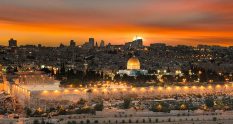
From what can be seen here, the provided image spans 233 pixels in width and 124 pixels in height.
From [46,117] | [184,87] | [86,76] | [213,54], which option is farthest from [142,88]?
[213,54]

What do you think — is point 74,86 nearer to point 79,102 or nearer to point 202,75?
point 79,102

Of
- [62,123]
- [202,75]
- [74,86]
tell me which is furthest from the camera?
[202,75]

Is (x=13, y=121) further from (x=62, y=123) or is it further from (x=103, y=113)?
(x=103, y=113)

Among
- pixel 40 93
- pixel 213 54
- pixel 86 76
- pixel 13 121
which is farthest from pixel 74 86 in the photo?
pixel 213 54

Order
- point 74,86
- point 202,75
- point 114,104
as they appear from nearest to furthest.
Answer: point 114,104 → point 74,86 → point 202,75

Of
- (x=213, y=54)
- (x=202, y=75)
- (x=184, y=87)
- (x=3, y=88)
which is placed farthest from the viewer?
(x=213, y=54)

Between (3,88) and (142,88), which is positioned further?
(3,88)

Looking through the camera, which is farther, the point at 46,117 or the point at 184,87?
the point at 184,87

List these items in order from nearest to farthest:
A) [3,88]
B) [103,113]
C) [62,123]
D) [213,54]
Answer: [62,123]
[103,113]
[3,88]
[213,54]

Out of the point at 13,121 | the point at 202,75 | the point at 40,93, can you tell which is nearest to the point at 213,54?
the point at 202,75
